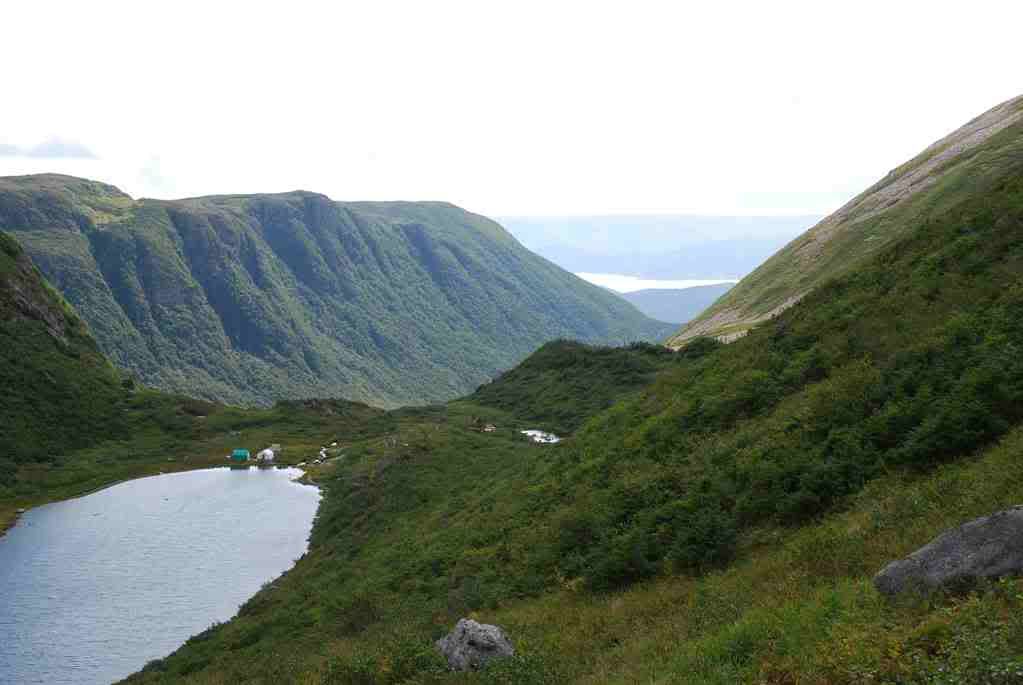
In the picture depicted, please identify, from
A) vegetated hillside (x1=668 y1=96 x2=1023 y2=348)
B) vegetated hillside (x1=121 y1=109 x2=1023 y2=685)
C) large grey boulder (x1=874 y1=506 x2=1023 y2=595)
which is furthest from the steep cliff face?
Answer: large grey boulder (x1=874 y1=506 x2=1023 y2=595)

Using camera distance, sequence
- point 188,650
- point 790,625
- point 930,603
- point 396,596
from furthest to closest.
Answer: point 188,650 → point 396,596 → point 790,625 → point 930,603

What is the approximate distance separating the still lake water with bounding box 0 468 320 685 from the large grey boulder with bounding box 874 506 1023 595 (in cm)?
4799

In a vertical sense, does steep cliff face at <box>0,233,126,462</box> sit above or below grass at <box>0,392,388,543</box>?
above

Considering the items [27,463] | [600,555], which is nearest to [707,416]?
[600,555]

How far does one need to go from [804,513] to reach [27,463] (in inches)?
5017

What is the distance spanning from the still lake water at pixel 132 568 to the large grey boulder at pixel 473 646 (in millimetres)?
37584

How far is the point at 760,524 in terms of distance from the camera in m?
21.1

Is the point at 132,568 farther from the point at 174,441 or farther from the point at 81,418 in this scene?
the point at 81,418

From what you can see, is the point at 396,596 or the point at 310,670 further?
the point at 396,596

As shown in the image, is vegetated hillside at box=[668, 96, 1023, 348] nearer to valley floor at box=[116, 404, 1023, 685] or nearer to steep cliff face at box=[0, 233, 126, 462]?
valley floor at box=[116, 404, 1023, 685]

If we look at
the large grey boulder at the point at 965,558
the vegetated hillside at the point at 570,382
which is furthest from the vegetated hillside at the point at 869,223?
the large grey boulder at the point at 965,558

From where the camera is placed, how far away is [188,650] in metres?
42.8

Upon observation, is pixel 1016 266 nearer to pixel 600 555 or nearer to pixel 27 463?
pixel 600 555

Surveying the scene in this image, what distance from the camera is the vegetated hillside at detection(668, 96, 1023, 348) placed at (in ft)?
331
